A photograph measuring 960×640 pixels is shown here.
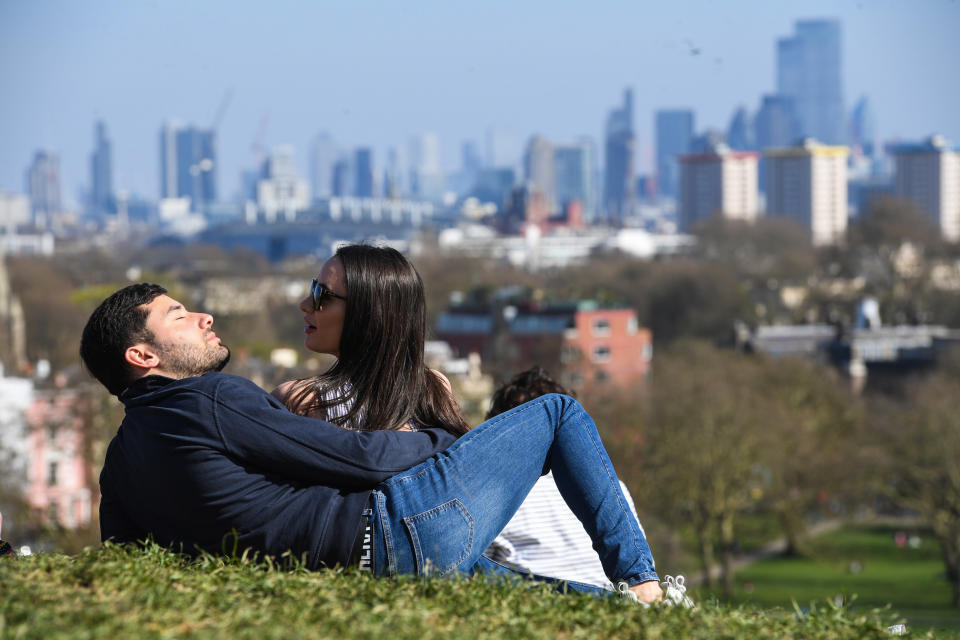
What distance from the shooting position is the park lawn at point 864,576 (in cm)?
2453

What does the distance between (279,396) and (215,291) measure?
59.7m

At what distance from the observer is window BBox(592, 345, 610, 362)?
44906mm

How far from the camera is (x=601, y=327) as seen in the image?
45.3 metres

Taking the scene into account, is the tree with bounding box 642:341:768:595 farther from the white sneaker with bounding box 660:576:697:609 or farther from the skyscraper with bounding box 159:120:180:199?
the skyscraper with bounding box 159:120:180:199

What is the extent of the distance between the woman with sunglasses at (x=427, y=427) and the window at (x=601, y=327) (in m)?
41.4

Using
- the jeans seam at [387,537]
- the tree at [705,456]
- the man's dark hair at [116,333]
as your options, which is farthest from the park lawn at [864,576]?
the man's dark hair at [116,333]

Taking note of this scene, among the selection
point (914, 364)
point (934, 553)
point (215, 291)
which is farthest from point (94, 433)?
point (215, 291)

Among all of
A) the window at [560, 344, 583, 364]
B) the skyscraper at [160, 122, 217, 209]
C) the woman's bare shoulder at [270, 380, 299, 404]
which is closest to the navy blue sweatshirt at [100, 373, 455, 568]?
the woman's bare shoulder at [270, 380, 299, 404]

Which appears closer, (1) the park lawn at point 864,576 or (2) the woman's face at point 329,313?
(2) the woman's face at point 329,313

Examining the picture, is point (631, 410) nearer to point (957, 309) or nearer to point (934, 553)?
point (934, 553)

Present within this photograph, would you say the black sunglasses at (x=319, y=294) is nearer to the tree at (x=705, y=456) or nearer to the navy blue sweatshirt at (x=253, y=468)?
the navy blue sweatshirt at (x=253, y=468)

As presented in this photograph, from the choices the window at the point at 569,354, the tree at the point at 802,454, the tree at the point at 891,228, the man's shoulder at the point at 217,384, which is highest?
the man's shoulder at the point at 217,384

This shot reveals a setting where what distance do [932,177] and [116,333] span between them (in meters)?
145

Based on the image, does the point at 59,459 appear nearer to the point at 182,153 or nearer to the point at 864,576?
the point at 864,576
